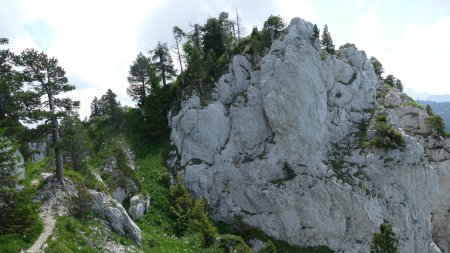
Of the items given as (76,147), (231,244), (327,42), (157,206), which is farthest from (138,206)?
(327,42)

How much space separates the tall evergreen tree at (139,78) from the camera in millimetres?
72500

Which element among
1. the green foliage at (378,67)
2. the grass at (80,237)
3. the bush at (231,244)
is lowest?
the bush at (231,244)

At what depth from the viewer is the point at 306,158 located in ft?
170

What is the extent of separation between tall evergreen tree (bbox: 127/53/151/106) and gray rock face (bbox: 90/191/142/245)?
39721mm

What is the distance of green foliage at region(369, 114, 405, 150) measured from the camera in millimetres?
51469

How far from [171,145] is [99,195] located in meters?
24.2

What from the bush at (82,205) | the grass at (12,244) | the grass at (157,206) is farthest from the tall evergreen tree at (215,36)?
the grass at (12,244)

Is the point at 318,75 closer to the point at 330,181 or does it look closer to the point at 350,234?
the point at 330,181

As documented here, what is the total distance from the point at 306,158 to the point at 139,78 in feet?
131

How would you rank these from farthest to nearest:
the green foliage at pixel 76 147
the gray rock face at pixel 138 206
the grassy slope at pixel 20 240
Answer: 1. the gray rock face at pixel 138 206
2. the green foliage at pixel 76 147
3. the grassy slope at pixel 20 240

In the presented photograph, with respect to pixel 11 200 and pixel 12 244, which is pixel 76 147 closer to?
pixel 11 200

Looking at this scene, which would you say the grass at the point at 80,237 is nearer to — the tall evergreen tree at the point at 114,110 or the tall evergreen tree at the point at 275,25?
the tall evergreen tree at the point at 114,110

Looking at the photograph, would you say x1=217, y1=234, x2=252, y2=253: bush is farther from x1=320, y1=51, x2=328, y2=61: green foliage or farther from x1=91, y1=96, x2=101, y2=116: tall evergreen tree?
x1=91, y1=96, x2=101, y2=116: tall evergreen tree

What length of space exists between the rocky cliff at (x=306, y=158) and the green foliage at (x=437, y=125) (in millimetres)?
1607
